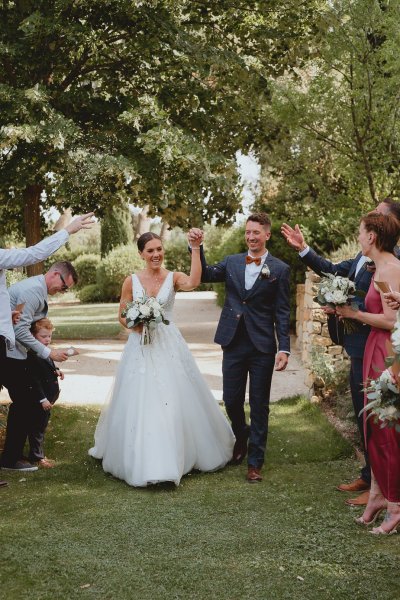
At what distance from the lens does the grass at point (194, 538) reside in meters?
4.01

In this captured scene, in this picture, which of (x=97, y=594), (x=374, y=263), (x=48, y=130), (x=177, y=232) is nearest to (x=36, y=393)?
(x=97, y=594)

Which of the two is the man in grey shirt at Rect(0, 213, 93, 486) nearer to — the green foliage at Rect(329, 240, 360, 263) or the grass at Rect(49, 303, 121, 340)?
the green foliage at Rect(329, 240, 360, 263)

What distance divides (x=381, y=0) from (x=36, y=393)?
26.6 feet

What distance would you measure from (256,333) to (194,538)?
1.78 meters

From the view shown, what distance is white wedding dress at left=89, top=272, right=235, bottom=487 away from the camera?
5746 mm

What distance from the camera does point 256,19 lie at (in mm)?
13516

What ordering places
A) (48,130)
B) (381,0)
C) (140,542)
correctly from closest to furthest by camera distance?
(140,542), (48,130), (381,0)

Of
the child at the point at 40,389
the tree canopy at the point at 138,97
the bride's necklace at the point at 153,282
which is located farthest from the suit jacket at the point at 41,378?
the tree canopy at the point at 138,97

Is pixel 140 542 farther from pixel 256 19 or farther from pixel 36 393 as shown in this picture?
pixel 256 19

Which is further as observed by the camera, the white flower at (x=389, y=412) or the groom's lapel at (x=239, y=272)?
the groom's lapel at (x=239, y=272)

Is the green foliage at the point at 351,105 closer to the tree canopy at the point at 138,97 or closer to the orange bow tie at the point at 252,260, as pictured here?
the tree canopy at the point at 138,97

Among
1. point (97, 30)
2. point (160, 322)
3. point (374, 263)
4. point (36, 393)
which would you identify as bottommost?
point (36, 393)

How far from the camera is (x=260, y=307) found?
595 centimetres

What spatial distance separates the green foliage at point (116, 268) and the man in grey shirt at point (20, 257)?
22101mm
